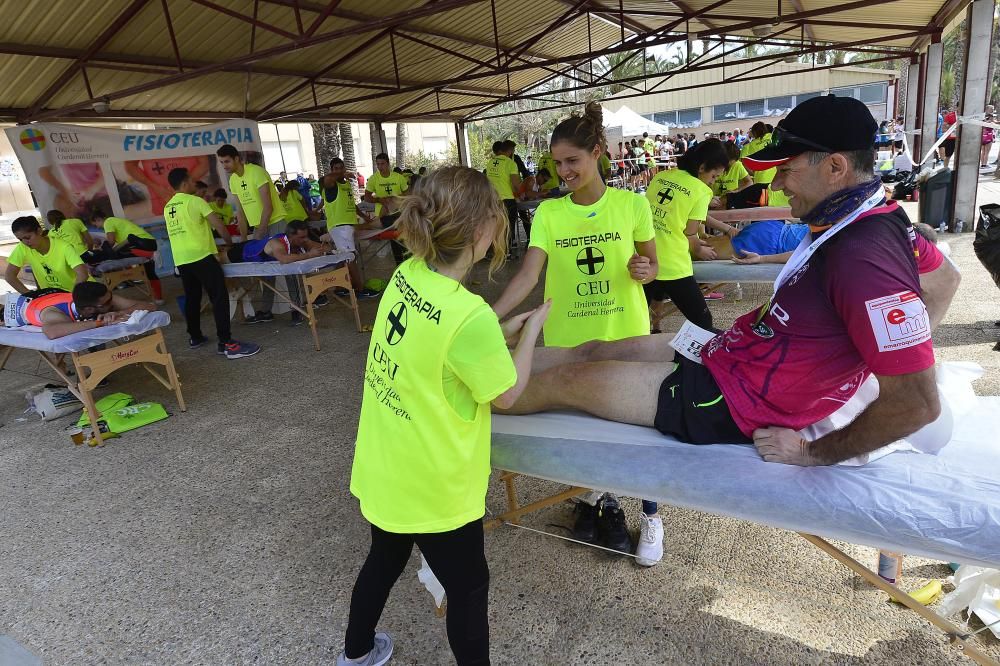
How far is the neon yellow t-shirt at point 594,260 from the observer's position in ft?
6.94

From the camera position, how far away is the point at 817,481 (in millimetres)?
1342

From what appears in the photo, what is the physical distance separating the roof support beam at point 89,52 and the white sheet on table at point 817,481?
258 inches

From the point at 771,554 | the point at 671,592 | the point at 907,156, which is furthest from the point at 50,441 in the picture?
the point at 907,156

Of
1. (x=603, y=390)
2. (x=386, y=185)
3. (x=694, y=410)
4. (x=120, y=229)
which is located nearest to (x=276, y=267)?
(x=120, y=229)

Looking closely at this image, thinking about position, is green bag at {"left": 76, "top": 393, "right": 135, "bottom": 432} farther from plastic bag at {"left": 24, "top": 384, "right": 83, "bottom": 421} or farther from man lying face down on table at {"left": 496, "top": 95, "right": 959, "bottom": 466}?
man lying face down on table at {"left": 496, "top": 95, "right": 959, "bottom": 466}

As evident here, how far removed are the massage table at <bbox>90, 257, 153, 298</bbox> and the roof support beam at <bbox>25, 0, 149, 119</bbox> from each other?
7.05 feet

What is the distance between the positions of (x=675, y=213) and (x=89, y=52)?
22.3 ft

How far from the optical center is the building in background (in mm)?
25359

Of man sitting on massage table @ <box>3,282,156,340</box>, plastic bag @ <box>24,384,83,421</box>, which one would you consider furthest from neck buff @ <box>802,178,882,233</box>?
plastic bag @ <box>24,384,83,421</box>

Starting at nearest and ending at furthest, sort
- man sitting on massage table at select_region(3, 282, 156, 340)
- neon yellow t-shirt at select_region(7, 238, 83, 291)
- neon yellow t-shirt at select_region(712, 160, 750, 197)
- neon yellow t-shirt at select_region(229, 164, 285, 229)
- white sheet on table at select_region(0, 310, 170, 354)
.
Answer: white sheet on table at select_region(0, 310, 170, 354) < man sitting on massage table at select_region(3, 282, 156, 340) < neon yellow t-shirt at select_region(7, 238, 83, 291) < neon yellow t-shirt at select_region(229, 164, 285, 229) < neon yellow t-shirt at select_region(712, 160, 750, 197)

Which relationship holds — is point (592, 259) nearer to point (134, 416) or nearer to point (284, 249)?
point (134, 416)

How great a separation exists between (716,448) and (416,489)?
0.80m

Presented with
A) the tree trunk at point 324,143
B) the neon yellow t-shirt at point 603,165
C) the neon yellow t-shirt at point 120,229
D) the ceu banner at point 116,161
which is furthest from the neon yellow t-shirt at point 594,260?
the tree trunk at point 324,143

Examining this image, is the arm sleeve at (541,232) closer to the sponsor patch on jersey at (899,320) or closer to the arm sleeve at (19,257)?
the sponsor patch on jersey at (899,320)
